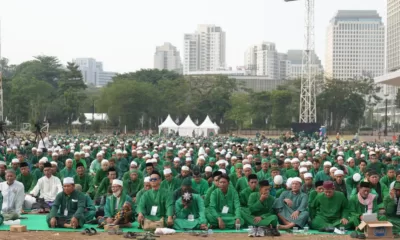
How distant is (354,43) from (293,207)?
16707cm

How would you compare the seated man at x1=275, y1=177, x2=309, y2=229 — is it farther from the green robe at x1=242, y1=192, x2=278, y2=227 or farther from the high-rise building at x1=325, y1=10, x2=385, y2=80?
the high-rise building at x1=325, y1=10, x2=385, y2=80

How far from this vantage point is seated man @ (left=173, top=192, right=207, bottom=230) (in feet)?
34.9

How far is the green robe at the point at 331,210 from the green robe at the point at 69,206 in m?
3.73

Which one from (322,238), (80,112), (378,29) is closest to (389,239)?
(322,238)

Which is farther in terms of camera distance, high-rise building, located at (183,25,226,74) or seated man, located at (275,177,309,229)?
high-rise building, located at (183,25,226,74)

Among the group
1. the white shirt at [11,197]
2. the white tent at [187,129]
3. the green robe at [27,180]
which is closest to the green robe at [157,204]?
the white shirt at [11,197]

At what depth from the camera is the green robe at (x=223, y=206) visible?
10.9 m

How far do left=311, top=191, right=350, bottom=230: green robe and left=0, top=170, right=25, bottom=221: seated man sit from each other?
16.4 feet

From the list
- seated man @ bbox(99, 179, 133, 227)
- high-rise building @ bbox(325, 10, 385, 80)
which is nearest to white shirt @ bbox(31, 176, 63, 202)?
seated man @ bbox(99, 179, 133, 227)

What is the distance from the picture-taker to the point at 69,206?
Result: 10.8m

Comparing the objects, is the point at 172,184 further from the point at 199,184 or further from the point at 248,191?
the point at 248,191

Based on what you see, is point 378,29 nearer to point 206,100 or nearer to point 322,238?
point 206,100

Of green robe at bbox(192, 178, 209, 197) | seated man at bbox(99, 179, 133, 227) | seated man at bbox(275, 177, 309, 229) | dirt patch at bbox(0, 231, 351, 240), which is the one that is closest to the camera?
dirt patch at bbox(0, 231, 351, 240)

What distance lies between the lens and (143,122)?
6781cm
